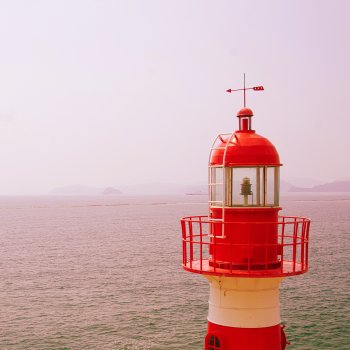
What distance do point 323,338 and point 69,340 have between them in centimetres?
1346

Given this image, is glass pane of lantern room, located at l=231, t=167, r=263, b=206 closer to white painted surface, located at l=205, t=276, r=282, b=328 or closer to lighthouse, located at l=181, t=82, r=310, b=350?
lighthouse, located at l=181, t=82, r=310, b=350

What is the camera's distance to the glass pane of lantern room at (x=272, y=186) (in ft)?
33.5

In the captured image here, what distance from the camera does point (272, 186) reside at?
1030 centimetres

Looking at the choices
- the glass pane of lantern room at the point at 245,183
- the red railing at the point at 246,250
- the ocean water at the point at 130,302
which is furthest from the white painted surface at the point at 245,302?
the ocean water at the point at 130,302

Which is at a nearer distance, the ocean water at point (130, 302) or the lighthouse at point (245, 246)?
the lighthouse at point (245, 246)

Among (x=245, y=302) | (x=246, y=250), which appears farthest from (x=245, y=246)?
(x=245, y=302)

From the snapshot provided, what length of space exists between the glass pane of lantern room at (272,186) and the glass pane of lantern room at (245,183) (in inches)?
6.6

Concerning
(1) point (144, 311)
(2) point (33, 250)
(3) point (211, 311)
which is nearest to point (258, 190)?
(3) point (211, 311)

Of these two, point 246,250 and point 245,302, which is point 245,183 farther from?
point 245,302

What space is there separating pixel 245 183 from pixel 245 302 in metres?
2.35

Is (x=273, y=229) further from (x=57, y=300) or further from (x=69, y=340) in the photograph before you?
(x=57, y=300)

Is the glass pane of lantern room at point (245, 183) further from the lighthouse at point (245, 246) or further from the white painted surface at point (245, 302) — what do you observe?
the white painted surface at point (245, 302)

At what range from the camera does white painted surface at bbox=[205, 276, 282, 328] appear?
33.1ft

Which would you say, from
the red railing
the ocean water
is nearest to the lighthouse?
the red railing
